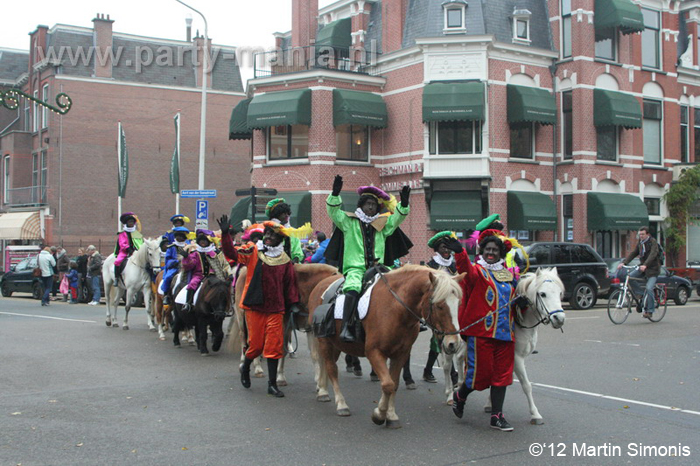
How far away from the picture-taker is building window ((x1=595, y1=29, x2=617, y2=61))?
1200 inches

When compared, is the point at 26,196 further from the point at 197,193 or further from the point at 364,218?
the point at 364,218

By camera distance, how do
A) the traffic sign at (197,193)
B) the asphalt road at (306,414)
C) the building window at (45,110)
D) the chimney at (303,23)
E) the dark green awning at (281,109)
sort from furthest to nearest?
the building window at (45,110) < the chimney at (303,23) < the dark green awning at (281,109) < the traffic sign at (197,193) < the asphalt road at (306,414)

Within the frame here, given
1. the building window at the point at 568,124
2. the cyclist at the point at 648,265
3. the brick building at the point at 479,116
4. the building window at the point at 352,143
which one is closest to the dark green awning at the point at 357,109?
the brick building at the point at 479,116

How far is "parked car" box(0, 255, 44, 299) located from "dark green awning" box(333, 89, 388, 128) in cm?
1286

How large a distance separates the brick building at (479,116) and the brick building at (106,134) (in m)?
13.1

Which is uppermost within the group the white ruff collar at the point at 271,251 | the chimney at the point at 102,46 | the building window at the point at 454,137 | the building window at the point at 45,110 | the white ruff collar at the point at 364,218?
the chimney at the point at 102,46

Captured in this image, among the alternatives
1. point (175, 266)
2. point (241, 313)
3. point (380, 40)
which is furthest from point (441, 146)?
point (241, 313)

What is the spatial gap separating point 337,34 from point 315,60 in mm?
1936

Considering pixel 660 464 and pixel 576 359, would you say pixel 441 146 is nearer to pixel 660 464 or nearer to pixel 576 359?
pixel 576 359

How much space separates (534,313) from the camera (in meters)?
7.06

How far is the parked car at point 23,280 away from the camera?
89.8 feet

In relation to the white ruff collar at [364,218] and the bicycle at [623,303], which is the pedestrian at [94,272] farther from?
the white ruff collar at [364,218]

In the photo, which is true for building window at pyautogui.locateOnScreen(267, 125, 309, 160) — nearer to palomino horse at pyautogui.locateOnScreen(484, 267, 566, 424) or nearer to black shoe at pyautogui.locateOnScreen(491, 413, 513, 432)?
palomino horse at pyautogui.locateOnScreen(484, 267, 566, 424)

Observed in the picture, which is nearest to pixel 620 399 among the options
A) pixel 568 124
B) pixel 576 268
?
pixel 576 268
